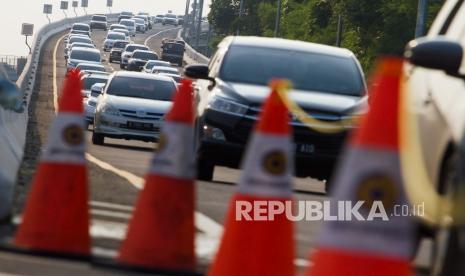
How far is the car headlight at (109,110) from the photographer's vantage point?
98.8 ft

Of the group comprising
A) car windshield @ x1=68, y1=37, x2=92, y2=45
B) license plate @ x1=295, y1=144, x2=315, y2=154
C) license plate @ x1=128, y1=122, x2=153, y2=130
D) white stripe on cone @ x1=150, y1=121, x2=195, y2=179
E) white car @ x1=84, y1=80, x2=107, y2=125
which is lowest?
car windshield @ x1=68, y1=37, x2=92, y2=45

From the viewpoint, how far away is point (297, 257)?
Result: 10695mm

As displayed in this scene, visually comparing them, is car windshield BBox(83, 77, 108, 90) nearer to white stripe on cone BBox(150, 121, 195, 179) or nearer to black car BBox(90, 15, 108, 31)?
white stripe on cone BBox(150, 121, 195, 179)

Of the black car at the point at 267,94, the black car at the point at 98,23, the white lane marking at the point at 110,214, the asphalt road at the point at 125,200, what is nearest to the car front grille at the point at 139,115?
the asphalt road at the point at 125,200

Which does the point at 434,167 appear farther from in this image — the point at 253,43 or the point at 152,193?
the point at 253,43

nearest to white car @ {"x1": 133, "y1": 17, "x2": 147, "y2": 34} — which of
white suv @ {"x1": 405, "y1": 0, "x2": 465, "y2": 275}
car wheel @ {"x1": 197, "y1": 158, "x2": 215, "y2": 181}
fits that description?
car wheel @ {"x1": 197, "y1": 158, "x2": 215, "y2": 181}

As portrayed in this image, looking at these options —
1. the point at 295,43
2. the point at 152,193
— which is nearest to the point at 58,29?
the point at 295,43

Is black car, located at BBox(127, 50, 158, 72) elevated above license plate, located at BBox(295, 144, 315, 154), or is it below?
below

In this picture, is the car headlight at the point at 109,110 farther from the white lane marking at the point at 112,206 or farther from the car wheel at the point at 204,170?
the white lane marking at the point at 112,206

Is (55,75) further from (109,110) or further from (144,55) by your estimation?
(109,110)

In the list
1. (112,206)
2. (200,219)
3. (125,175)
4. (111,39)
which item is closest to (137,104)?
(125,175)

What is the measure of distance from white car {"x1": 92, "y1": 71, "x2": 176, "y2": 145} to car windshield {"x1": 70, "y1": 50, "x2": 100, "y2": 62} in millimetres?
50754

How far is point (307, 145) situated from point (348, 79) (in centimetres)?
140

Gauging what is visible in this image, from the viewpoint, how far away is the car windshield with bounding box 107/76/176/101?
31.7 m
